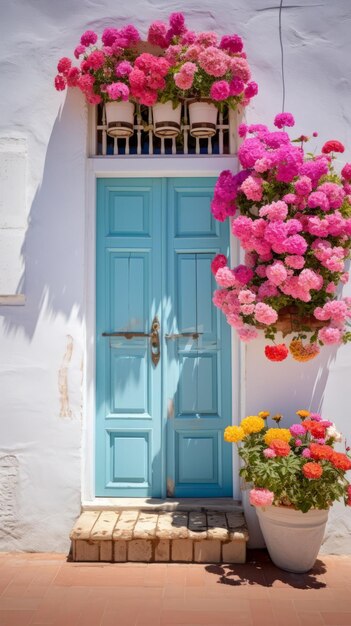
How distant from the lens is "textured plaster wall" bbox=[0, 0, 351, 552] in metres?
4.13

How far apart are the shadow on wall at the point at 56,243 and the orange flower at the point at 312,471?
6.16ft

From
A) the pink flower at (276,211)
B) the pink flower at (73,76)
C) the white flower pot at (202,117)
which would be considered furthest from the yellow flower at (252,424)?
the pink flower at (73,76)

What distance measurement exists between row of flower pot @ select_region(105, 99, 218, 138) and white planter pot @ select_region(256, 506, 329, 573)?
2696mm

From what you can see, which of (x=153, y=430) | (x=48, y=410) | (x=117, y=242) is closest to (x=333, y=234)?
(x=117, y=242)

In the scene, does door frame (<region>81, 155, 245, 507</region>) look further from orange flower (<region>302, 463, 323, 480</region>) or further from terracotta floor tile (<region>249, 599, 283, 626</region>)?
terracotta floor tile (<region>249, 599, 283, 626</region>)

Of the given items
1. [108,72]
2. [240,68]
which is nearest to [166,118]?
[108,72]

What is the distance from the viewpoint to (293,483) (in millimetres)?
3557

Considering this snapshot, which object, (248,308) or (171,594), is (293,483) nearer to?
(171,594)

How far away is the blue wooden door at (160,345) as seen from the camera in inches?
171

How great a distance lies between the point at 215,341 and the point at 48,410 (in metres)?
1.33

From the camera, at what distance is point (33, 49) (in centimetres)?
425

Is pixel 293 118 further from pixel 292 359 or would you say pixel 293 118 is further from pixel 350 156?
pixel 292 359

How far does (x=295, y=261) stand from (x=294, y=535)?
1722 mm

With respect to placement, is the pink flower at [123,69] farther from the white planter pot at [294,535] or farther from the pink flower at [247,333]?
the white planter pot at [294,535]
